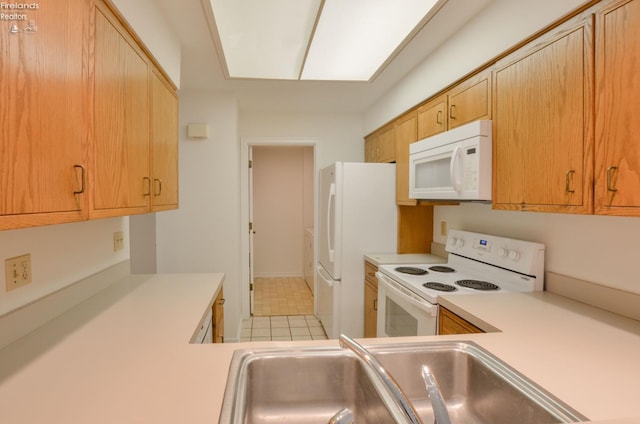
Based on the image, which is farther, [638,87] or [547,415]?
[638,87]

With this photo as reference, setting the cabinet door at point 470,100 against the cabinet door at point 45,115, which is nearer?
the cabinet door at point 45,115

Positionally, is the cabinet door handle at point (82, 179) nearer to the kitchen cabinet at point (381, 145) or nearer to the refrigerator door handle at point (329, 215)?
the refrigerator door handle at point (329, 215)

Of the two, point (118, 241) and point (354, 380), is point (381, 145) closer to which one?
point (118, 241)

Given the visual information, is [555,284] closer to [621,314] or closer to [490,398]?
[621,314]

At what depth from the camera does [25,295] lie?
124 centimetres

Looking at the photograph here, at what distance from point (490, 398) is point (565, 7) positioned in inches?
57.9

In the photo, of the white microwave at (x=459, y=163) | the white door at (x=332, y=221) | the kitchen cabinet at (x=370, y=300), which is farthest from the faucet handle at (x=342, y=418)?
the white door at (x=332, y=221)

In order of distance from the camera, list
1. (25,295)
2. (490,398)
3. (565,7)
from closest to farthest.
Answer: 1. (490,398)
2. (25,295)
3. (565,7)

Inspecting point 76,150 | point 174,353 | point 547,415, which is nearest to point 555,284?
point 547,415

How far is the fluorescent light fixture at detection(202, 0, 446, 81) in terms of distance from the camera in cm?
187

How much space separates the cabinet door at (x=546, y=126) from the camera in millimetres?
1335

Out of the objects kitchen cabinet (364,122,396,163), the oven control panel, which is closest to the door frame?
kitchen cabinet (364,122,396,163)

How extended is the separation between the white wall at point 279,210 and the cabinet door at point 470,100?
395 cm

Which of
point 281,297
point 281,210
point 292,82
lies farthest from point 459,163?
point 281,210
